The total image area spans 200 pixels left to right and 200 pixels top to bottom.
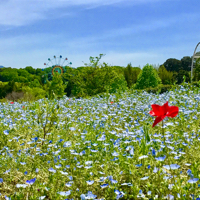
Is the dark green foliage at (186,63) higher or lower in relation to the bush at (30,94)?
higher

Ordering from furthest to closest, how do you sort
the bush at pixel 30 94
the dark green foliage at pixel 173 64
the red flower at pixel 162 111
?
the dark green foliage at pixel 173 64, the bush at pixel 30 94, the red flower at pixel 162 111

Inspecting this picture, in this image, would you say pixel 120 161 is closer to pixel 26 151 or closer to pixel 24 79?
pixel 26 151

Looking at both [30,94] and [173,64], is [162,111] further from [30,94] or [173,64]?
[173,64]

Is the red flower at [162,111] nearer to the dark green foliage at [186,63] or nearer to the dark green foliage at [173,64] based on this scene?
the dark green foliage at [186,63]

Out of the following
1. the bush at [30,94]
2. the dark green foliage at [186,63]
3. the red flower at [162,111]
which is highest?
the dark green foliage at [186,63]

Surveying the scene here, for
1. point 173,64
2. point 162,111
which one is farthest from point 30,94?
point 173,64

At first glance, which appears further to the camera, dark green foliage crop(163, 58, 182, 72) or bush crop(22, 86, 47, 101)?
dark green foliage crop(163, 58, 182, 72)

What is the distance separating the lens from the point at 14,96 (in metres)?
19.2

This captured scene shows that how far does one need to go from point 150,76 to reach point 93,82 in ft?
22.3

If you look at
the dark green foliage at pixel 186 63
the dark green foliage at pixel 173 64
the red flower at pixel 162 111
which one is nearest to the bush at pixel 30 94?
the red flower at pixel 162 111

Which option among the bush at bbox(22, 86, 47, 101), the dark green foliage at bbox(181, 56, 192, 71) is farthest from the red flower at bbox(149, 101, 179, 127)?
the dark green foliage at bbox(181, 56, 192, 71)

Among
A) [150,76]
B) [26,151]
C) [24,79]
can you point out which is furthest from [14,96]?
[24,79]

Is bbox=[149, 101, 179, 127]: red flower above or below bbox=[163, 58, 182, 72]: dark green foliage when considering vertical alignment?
below

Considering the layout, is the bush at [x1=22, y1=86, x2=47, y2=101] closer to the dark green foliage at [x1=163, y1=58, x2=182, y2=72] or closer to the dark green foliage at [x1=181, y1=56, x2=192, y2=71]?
the dark green foliage at [x1=181, y1=56, x2=192, y2=71]
